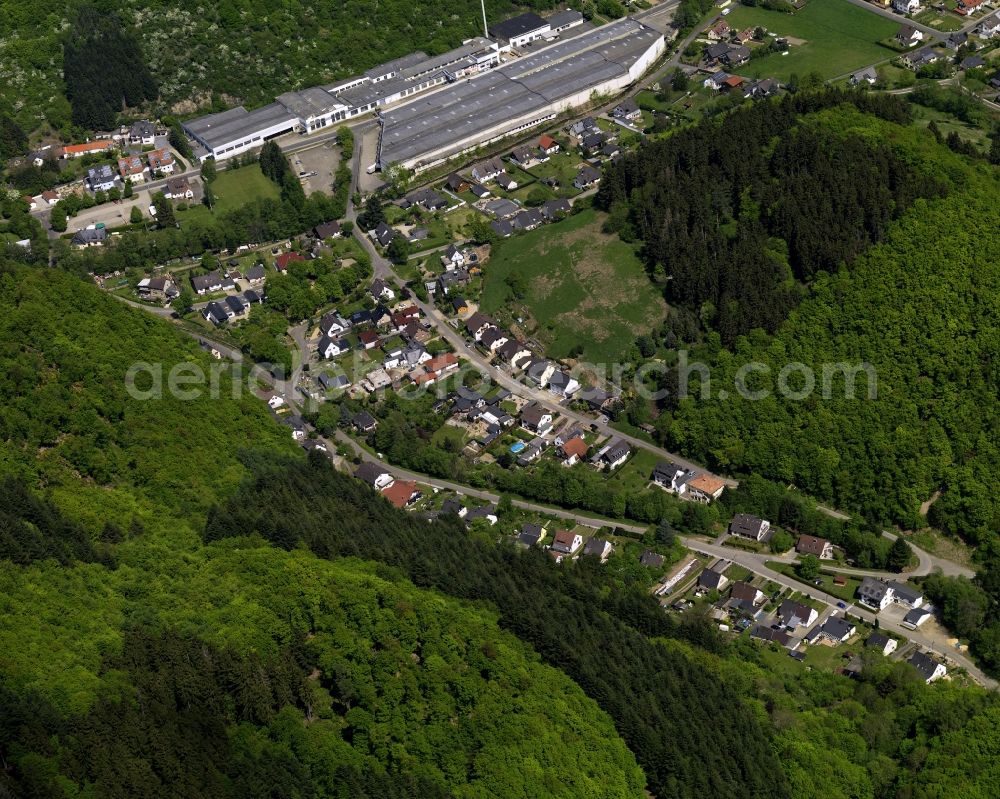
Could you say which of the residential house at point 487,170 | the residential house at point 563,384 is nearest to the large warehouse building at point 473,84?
the residential house at point 487,170

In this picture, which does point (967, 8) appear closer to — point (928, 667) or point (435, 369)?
point (435, 369)

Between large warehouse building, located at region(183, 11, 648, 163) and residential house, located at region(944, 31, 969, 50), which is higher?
large warehouse building, located at region(183, 11, 648, 163)

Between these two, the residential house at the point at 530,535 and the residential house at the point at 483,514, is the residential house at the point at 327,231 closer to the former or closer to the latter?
the residential house at the point at 483,514

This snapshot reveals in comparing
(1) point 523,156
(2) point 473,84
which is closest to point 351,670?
(1) point 523,156

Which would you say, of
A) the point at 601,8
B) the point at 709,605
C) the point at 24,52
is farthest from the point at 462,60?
the point at 709,605

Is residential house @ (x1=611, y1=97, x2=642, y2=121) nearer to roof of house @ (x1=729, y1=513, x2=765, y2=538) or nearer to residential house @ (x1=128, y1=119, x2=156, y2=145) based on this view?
residential house @ (x1=128, y1=119, x2=156, y2=145)

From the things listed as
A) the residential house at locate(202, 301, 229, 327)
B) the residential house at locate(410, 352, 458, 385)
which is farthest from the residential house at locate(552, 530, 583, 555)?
the residential house at locate(202, 301, 229, 327)

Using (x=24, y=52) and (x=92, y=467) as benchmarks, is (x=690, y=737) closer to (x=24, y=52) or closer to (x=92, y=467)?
(x=92, y=467)

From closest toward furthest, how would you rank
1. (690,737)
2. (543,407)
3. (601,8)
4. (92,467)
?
(690,737) < (92,467) < (543,407) < (601,8)
